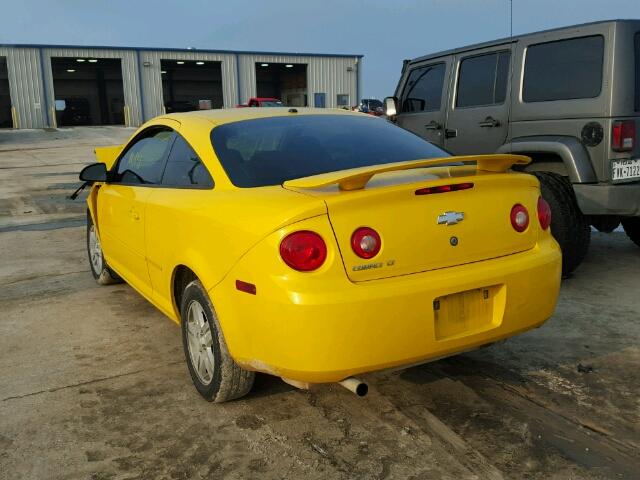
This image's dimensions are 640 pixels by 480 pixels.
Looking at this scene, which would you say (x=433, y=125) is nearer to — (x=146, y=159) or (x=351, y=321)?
(x=146, y=159)

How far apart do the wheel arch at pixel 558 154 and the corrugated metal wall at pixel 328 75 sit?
37823 mm

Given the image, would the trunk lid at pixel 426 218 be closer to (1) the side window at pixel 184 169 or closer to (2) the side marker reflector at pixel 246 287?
(2) the side marker reflector at pixel 246 287

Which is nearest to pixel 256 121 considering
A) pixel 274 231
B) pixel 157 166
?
pixel 157 166

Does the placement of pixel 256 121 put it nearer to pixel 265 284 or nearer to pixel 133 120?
pixel 265 284

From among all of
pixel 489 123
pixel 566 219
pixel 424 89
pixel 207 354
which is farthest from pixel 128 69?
pixel 207 354

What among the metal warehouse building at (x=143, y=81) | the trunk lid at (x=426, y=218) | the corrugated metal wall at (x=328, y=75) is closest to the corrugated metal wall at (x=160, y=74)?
the metal warehouse building at (x=143, y=81)

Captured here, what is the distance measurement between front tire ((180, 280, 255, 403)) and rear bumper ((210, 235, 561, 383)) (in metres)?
0.16

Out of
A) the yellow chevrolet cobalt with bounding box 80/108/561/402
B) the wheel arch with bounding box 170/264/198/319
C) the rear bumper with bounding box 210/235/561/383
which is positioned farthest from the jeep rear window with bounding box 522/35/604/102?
the wheel arch with bounding box 170/264/198/319

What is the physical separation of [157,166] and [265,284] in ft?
5.70

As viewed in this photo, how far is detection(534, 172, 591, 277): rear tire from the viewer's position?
16.7 ft

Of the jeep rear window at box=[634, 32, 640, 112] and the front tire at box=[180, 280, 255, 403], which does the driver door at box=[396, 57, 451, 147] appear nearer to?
the jeep rear window at box=[634, 32, 640, 112]

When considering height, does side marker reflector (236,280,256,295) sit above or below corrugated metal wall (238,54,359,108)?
below

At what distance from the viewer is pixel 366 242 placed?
→ 257 cm

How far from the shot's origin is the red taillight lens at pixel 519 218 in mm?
3000
